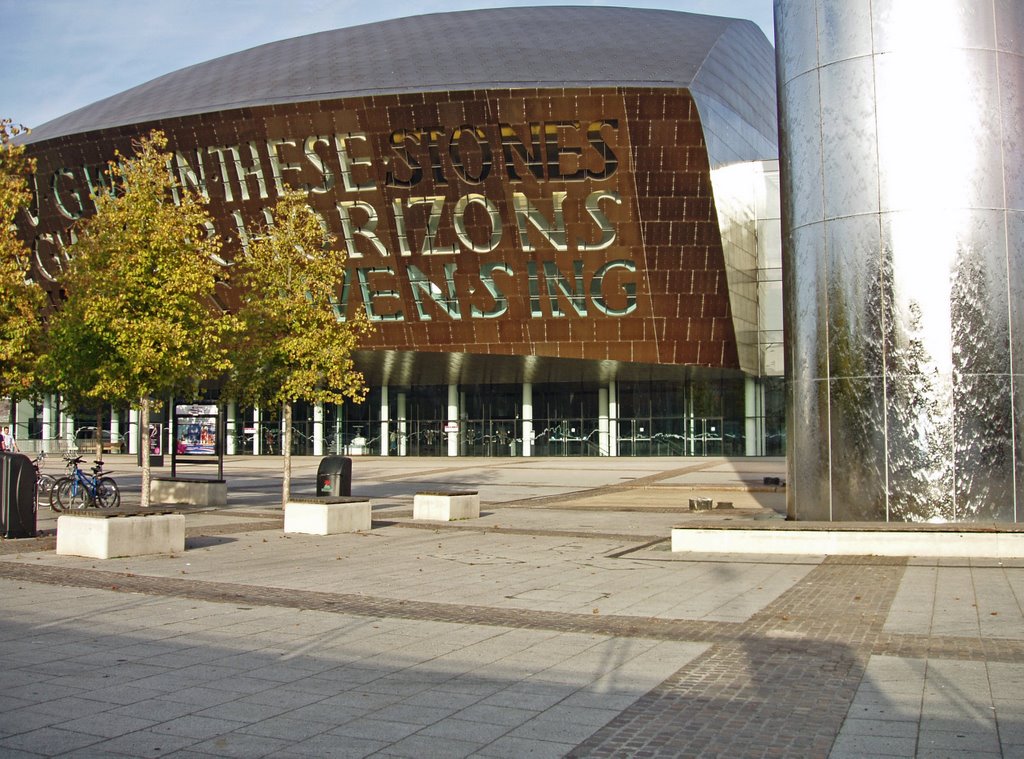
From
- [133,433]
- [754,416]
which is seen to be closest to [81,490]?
[754,416]

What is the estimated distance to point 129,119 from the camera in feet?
169

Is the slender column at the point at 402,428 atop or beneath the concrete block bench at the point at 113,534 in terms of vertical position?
atop

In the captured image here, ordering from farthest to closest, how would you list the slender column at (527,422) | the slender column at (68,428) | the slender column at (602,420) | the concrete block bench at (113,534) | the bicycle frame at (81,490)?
the slender column at (68,428), the slender column at (527,422), the slender column at (602,420), the bicycle frame at (81,490), the concrete block bench at (113,534)

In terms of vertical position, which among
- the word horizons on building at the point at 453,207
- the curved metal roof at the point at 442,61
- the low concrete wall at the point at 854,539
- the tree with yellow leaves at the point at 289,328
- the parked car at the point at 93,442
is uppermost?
the curved metal roof at the point at 442,61

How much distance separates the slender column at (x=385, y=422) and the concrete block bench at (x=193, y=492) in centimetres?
4171

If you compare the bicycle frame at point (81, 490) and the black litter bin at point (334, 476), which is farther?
the black litter bin at point (334, 476)

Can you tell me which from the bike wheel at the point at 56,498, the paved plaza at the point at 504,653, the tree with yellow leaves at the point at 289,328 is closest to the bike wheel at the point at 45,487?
the bike wheel at the point at 56,498

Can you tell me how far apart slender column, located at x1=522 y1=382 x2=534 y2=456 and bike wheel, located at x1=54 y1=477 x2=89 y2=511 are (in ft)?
141

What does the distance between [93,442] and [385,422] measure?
2215 centimetres

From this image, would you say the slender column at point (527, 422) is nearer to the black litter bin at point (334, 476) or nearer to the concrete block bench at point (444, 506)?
the black litter bin at point (334, 476)

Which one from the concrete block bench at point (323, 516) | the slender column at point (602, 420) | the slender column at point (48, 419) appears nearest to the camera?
the concrete block bench at point (323, 516)

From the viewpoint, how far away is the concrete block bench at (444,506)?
22094 mm

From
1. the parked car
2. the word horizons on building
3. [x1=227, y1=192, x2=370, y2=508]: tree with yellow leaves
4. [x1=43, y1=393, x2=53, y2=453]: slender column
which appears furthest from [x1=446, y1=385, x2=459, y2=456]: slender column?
[x1=227, y1=192, x2=370, y2=508]: tree with yellow leaves

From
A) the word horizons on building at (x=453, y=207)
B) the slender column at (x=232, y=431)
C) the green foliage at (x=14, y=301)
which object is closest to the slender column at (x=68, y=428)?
the slender column at (x=232, y=431)
